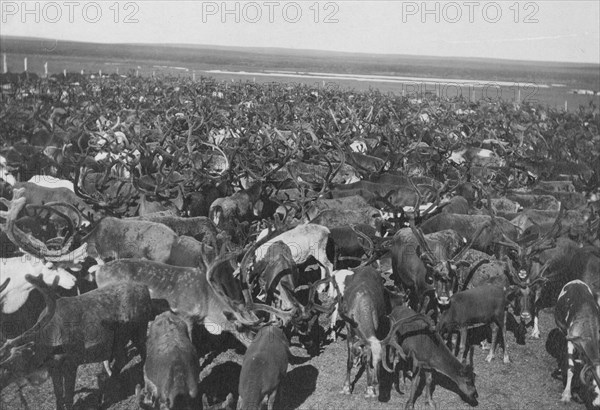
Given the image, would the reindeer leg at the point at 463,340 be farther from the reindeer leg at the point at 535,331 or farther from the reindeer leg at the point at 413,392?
the reindeer leg at the point at 535,331

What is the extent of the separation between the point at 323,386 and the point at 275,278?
1.72 metres

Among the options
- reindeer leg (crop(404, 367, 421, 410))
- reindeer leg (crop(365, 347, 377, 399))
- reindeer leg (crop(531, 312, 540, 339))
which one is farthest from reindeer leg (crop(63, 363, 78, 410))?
reindeer leg (crop(531, 312, 540, 339))

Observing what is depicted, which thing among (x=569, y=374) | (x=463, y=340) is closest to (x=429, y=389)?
(x=463, y=340)

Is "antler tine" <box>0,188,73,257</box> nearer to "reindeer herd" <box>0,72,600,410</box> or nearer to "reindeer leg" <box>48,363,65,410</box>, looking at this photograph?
"reindeer herd" <box>0,72,600,410</box>

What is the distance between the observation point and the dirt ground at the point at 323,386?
22.6ft

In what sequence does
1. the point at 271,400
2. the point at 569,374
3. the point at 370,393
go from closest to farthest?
the point at 271,400 → the point at 370,393 → the point at 569,374

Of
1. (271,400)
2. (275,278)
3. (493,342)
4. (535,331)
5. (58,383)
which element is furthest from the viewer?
(535,331)

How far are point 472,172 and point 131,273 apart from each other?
995 cm

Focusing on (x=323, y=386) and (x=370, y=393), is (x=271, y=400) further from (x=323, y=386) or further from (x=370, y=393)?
(x=370, y=393)

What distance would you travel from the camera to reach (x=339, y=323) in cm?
865

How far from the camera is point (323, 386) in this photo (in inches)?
291

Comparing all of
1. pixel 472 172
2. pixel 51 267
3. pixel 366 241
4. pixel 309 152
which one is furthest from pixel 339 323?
pixel 309 152

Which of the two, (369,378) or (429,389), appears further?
(369,378)

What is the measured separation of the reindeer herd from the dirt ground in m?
0.12
